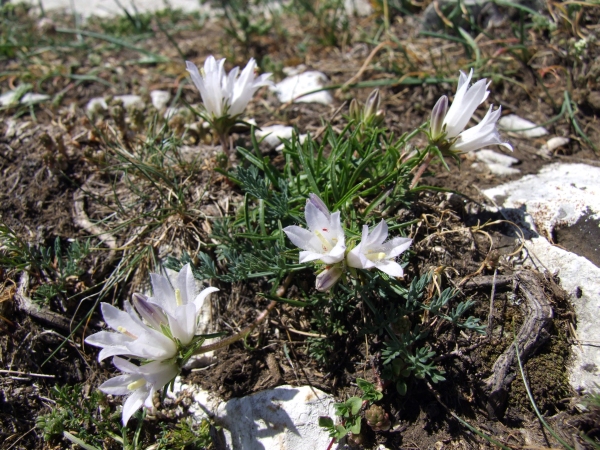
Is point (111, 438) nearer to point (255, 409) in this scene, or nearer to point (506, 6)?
point (255, 409)

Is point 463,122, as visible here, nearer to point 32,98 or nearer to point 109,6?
point 32,98

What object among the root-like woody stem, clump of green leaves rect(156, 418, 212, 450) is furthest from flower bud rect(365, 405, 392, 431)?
clump of green leaves rect(156, 418, 212, 450)

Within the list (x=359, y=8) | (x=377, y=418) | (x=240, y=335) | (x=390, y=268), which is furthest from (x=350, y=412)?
(x=359, y=8)

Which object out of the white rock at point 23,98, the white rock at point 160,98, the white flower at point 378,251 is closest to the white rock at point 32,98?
the white rock at point 23,98

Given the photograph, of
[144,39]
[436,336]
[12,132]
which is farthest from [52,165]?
[436,336]

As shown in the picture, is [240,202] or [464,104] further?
[240,202]

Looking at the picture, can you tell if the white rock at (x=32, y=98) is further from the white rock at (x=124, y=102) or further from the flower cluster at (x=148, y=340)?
the flower cluster at (x=148, y=340)

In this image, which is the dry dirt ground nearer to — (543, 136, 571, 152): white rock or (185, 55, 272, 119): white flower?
(543, 136, 571, 152): white rock
